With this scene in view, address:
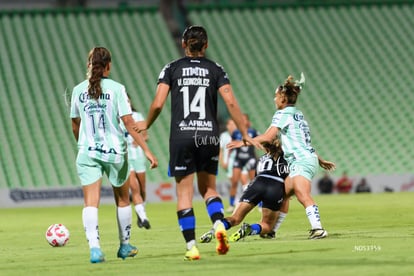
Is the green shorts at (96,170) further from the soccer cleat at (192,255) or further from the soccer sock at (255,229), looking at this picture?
the soccer sock at (255,229)

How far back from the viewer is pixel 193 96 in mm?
9875

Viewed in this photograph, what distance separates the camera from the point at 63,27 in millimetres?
35781

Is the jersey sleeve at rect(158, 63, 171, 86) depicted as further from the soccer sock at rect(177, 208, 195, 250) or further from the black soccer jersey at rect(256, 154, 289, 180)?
the black soccer jersey at rect(256, 154, 289, 180)

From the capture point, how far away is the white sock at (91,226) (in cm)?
966

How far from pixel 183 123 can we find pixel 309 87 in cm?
2537

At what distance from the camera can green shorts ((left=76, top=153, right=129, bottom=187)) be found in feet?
32.2

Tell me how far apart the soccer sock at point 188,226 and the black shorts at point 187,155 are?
15.4 inches

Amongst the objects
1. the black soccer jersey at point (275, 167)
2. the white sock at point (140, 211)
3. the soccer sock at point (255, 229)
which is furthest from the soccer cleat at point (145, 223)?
the soccer sock at point (255, 229)

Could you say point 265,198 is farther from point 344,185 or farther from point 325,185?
point 344,185

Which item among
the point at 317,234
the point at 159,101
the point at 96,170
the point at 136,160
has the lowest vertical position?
the point at 317,234

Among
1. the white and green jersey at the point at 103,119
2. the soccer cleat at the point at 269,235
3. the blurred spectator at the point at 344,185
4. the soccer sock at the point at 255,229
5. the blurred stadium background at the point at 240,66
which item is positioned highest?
the blurred stadium background at the point at 240,66

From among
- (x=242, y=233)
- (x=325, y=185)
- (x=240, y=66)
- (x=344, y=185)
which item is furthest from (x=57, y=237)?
(x=240, y=66)

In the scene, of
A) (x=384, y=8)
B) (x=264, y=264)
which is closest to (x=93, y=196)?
(x=264, y=264)

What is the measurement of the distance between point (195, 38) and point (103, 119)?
123 cm
